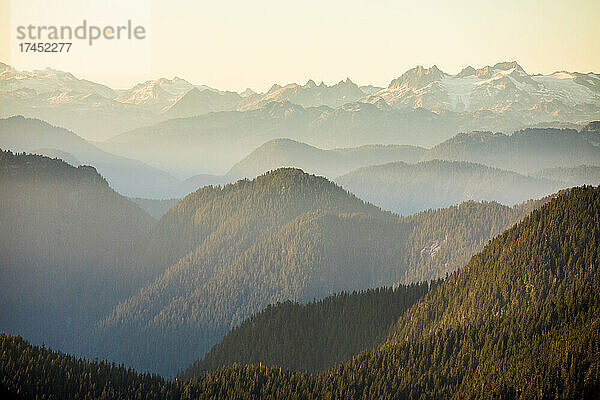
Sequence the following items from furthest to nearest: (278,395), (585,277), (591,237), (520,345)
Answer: (591,237) → (585,277) → (278,395) → (520,345)

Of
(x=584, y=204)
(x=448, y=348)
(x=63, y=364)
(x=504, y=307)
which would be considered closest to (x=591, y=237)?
(x=584, y=204)

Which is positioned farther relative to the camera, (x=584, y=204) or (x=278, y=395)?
(x=584, y=204)

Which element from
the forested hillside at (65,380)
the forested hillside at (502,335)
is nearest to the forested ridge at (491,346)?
the forested hillside at (502,335)

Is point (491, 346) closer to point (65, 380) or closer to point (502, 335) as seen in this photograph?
point (502, 335)

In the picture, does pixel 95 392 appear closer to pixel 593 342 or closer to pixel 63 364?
pixel 63 364

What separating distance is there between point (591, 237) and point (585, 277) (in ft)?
50.8

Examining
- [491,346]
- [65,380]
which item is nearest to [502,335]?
[491,346]

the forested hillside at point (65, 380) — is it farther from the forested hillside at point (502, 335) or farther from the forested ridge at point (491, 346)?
the forested hillside at point (502, 335)

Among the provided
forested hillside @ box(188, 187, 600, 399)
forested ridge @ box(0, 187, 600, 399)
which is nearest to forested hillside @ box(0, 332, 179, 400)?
forested ridge @ box(0, 187, 600, 399)

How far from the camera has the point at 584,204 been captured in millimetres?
172500

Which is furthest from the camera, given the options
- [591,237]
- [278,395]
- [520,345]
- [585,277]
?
[591,237]

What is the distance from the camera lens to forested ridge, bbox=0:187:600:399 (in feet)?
399

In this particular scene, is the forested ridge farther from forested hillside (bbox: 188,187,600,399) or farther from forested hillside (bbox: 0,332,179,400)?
forested hillside (bbox: 0,332,179,400)

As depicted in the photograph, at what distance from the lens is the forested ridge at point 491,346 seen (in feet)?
399
